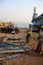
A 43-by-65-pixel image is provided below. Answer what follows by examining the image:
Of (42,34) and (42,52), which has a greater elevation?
(42,34)

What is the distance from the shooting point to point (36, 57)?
353 inches

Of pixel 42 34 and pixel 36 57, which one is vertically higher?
pixel 42 34

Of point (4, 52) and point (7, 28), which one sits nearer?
point (4, 52)

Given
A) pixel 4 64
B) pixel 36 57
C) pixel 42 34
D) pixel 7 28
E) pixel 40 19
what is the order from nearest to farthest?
pixel 4 64 < pixel 36 57 < pixel 42 34 < pixel 7 28 < pixel 40 19

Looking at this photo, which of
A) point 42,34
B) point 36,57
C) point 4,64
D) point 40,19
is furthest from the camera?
point 40,19

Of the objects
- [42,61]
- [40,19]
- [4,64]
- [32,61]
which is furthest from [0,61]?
[40,19]

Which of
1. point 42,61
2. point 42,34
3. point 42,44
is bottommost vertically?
point 42,61

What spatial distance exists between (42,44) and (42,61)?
1883 mm

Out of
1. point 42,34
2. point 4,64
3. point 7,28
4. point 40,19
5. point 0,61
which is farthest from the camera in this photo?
point 40,19

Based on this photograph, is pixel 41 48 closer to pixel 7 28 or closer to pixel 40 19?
pixel 7 28

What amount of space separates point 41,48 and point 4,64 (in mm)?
3359

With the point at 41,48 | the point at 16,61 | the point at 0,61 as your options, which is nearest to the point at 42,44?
the point at 41,48

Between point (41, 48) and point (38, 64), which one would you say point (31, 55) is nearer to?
point (41, 48)

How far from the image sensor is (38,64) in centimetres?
767
